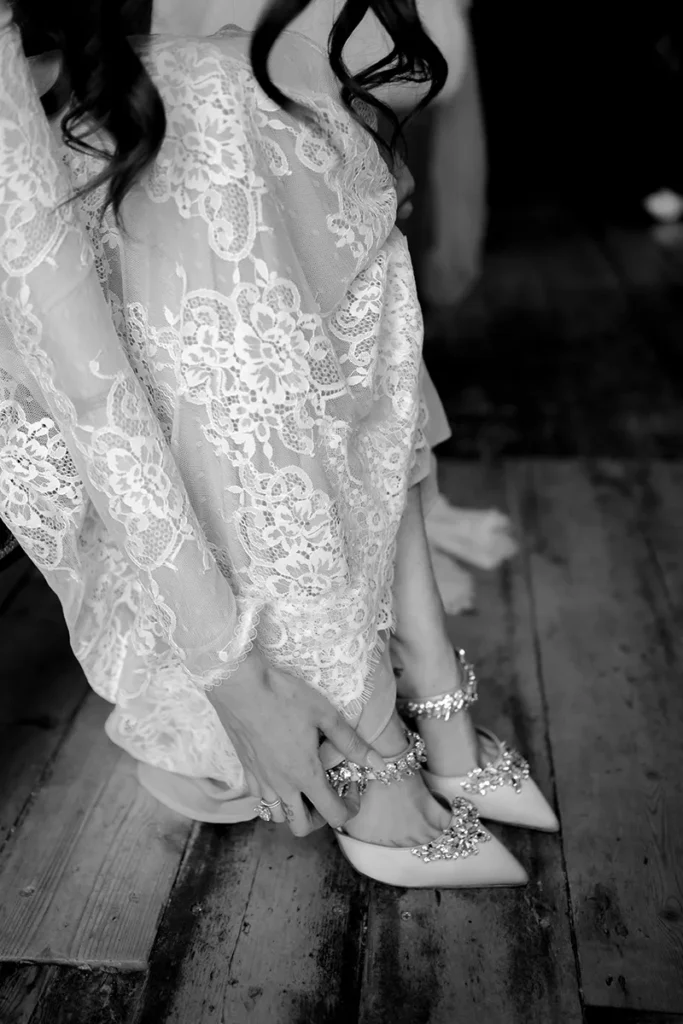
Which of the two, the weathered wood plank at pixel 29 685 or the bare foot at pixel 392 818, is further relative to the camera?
the weathered wood plank at pixel 29 685

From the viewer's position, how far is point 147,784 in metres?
1.01

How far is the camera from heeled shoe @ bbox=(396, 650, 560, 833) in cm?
95

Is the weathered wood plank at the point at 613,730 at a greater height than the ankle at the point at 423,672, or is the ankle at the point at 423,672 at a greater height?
the ankle at the point at 423,672

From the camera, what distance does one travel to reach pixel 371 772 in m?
0.87

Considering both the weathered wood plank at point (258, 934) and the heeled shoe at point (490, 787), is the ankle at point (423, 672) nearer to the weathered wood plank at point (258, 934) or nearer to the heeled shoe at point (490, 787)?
the heeled shoe at point (490, 787)

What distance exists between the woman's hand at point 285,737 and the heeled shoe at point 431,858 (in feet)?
0.10

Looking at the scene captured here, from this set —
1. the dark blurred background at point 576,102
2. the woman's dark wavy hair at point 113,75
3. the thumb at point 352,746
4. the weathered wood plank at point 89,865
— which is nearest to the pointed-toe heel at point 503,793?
the thumb at point 352,746

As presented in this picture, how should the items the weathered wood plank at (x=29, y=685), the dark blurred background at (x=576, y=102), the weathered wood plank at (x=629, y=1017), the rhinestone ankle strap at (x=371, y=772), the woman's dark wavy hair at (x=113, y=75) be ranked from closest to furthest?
the woman's dark wavy hair at (x=113, y=75), the weathered wood plank at (x=629, y=1017), the rhinestone ankle strap at (x=371, y=772), the weathered wood plank at (x=29, y=685), the dark blurred background at (x=576, y=102)

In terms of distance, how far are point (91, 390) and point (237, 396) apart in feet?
0.36

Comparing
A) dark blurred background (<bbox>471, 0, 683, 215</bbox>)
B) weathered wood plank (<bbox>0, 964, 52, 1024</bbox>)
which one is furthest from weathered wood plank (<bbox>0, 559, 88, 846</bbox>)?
dark blurred background (<bbox>471, 0, 683, 215</bbox>)

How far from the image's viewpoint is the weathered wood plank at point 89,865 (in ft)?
2.79

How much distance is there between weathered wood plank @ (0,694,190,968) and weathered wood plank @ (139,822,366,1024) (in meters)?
0.03

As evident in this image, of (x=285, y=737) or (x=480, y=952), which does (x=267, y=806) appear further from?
(x=480, y=952)

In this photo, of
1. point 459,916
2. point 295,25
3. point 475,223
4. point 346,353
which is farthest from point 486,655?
point 475,223
